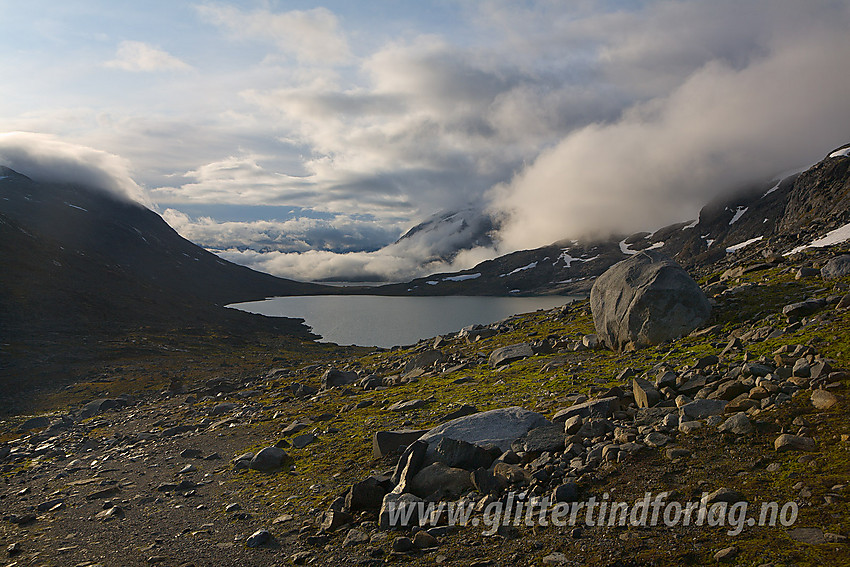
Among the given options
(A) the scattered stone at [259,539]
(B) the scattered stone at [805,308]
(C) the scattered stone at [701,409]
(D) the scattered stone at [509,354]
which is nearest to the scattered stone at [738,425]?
(C) the scattered stone at [701,409]

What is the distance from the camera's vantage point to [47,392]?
173 feet

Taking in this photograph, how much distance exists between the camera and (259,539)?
39.4 feet

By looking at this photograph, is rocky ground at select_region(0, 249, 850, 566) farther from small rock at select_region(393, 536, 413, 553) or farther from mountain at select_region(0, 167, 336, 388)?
mountain at select_region(0, 167, 336, 388)

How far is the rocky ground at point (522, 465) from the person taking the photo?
9.06m

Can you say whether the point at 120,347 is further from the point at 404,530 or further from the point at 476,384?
the point at 404,530

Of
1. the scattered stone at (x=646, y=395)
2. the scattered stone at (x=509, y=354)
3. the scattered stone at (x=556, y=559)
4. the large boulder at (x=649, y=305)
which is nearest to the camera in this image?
the scattered stone at (x=556, y=559)

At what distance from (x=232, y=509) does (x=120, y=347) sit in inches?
3375

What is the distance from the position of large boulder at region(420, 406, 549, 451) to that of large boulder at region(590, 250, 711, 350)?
1248 centimetres

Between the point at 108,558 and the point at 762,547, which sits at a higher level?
the point at 762,547

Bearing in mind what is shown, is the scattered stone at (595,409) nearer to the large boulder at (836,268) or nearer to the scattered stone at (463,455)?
the scattered stone at (463,455)

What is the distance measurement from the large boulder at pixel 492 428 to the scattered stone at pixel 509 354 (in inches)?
559

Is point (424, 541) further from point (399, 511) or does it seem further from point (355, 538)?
point (355, 538)

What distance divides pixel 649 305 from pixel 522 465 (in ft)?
50.6

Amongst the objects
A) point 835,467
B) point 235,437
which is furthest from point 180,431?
point 835,467
